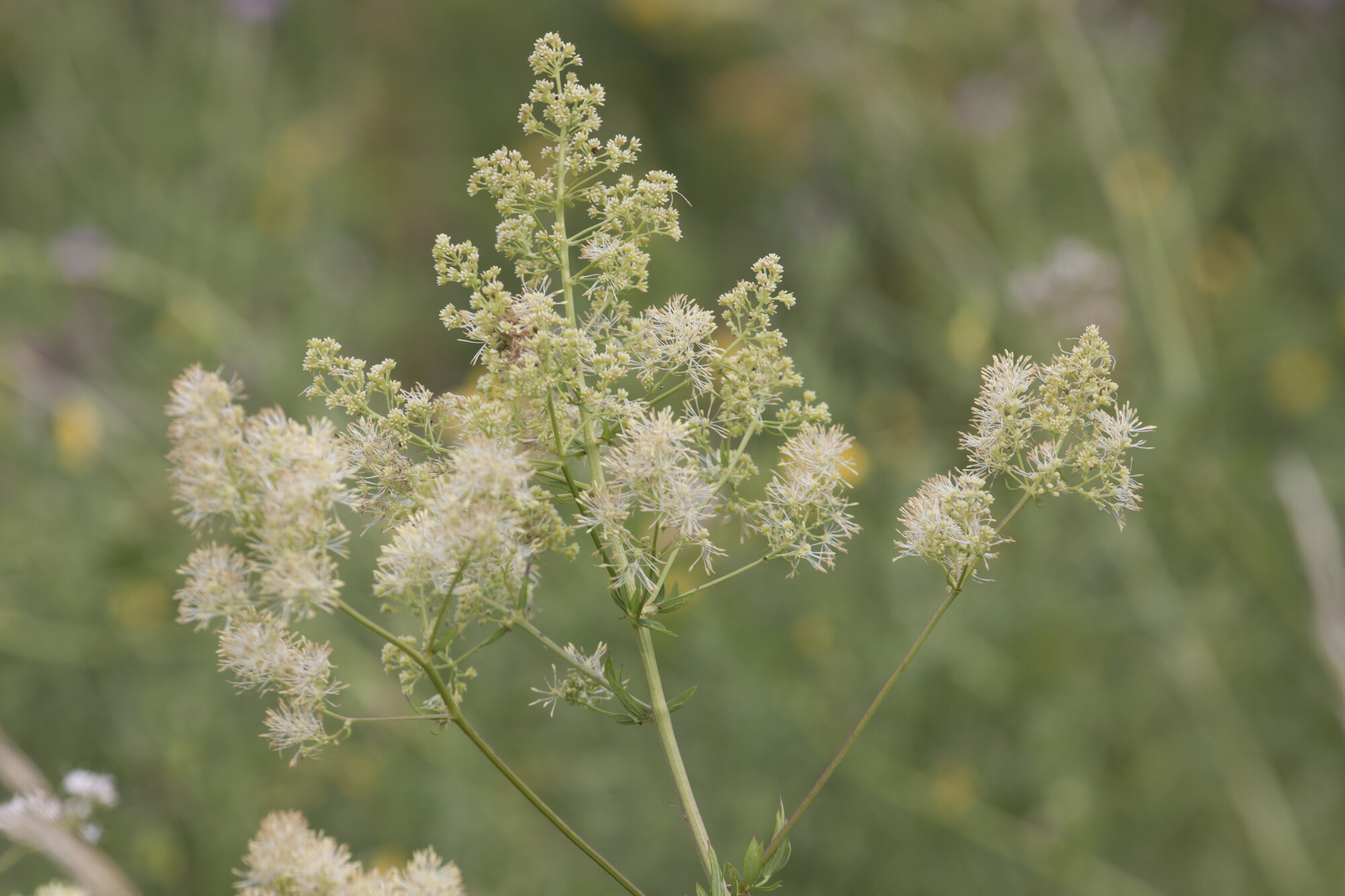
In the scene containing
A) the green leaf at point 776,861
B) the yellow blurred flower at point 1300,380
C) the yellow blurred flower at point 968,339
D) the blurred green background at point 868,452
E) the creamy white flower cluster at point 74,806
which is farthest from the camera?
the yellow blurred flower at point 1300,380

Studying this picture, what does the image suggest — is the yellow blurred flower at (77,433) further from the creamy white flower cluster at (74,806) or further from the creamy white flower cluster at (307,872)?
the creamy white flower cluster at (307,872)

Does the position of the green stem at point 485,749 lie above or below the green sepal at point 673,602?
below

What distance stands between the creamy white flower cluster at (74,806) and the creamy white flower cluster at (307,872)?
51 centimetres

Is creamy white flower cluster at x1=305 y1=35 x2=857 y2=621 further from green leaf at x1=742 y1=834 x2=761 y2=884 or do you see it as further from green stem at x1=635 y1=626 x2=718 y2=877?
green leaf at x1=742 y1=834 x2=761 y2=884

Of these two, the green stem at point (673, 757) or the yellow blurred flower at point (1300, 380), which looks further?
the yellow blurred flower at point (1300, 380)

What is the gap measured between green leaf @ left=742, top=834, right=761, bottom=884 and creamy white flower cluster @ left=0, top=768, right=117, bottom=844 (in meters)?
0.75

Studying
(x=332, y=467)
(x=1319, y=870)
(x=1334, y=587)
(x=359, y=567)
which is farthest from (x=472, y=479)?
(x=1319, y=870)

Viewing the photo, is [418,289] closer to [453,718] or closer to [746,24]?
[746,24]

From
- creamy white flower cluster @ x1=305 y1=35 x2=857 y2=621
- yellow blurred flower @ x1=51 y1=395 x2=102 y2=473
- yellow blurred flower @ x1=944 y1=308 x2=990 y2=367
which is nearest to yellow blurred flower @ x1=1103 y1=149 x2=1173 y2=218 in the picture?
yellow blurred flower @ x1=944 y1=308 x2=990 y2=367

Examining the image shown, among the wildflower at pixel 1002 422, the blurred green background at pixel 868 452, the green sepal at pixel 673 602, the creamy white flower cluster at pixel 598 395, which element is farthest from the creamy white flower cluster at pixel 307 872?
the blurred green background at pixel 868 452

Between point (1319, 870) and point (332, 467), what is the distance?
2.92 metres

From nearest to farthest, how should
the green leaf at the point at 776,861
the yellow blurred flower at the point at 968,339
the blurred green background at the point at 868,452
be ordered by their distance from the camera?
the green leaf at the point at 776,861, the blurred green background at the point at 868,452, the yellow blurred flower at the point at 968,339

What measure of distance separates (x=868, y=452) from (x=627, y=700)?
7.70ft

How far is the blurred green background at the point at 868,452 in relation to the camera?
2.67 metres
